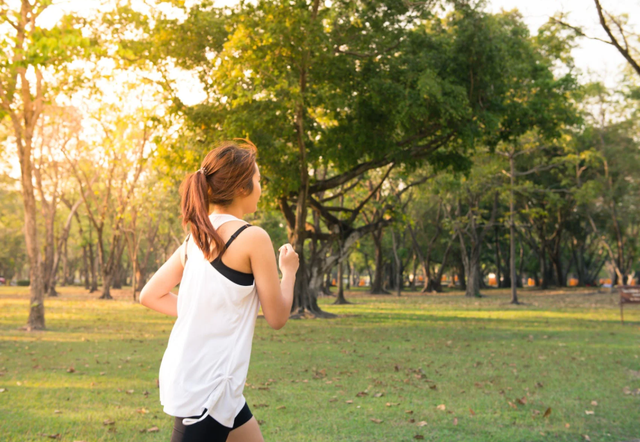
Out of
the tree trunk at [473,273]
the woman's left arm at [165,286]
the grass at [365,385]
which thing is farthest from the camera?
the tree trunk at [473,273]

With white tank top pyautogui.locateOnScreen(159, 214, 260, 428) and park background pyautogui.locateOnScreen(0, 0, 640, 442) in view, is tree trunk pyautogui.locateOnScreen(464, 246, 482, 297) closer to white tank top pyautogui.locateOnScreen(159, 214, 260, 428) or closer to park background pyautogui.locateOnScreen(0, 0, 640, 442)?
park background pyautogui.locateOnScreen(0, 0, 640, 442)

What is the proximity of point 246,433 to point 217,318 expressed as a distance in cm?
53

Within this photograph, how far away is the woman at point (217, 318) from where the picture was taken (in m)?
2.35

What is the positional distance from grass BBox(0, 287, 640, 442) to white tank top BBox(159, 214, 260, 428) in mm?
3882

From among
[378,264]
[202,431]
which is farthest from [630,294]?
[378,264]

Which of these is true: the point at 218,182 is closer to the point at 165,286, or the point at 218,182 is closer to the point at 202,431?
the point at 165,286

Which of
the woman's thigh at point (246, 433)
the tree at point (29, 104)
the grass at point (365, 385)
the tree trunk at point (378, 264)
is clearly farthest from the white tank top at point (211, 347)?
the tree trunk at point (378, 264)

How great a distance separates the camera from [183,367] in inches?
93.4

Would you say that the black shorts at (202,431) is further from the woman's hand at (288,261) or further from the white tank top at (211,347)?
the woman's hand at (288,261)

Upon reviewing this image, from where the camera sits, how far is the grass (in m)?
6.36

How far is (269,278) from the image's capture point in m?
2.40

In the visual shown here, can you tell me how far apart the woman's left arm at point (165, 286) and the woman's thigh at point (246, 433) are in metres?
0.58

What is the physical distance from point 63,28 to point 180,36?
9.43 metres

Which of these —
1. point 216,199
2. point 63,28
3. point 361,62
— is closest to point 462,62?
point 361,62
